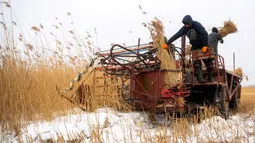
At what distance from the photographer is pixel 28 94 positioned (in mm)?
4754

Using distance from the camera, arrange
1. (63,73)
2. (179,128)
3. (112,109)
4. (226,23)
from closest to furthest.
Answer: (179,128) < (112,109) < (63,73) < (226,23)

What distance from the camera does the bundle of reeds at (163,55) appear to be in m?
4.73

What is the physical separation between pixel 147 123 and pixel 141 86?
29.7 inches

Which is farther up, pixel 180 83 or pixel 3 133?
pixel 180 83

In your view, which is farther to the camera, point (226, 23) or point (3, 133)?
point (226, 23)

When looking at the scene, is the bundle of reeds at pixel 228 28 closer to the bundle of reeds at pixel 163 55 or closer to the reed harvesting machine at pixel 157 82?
the reed harvesting machine at pixel 157 82

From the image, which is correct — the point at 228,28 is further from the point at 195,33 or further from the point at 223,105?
the point at 223,105

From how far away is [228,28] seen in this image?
8.56 meters

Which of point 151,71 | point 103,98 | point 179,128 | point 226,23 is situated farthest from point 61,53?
point 226,23

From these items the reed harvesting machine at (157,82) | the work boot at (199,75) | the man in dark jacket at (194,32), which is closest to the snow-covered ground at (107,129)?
the reed harvesting machine at (157,82)

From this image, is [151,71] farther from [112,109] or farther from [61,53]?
[61,53]

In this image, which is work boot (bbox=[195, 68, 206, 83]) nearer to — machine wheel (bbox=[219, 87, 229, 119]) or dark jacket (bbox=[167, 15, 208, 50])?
machine wheel (bbox=[219, 87, 229, 119])

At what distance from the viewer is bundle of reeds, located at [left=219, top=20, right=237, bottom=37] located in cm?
846

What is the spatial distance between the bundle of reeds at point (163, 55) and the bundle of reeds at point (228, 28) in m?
4.10
